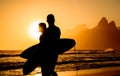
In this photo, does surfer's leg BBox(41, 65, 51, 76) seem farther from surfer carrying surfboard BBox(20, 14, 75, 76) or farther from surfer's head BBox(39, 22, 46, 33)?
surfer's head BBox(39, 22, 46, 33)

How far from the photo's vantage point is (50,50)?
9.74m

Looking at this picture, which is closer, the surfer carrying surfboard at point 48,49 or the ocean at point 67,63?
the surfer carrying surfboard at point 48,49

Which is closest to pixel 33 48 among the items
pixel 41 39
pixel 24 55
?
pixel 24 55

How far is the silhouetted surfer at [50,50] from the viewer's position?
9.63 meters

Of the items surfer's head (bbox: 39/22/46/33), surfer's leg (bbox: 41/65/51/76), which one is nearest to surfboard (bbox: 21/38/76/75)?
surfer's leg (bbox: 41/65/51/76)

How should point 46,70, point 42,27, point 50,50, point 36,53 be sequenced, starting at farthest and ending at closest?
point 36,53, point 42,27, point 50,50, point 46,70

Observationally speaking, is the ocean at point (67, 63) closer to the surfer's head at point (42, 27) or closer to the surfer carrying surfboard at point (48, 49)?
the surfer carrying surfboard at point (48, 49)

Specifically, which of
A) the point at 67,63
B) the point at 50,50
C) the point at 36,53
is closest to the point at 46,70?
the point at 50,50

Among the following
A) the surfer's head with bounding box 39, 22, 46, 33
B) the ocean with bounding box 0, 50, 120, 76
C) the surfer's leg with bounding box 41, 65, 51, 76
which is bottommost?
the ocean with bounding box 0, 50, 120, 76

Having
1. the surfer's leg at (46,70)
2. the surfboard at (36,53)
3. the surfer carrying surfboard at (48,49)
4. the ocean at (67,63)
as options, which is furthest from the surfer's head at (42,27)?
the ocean at (67,63)

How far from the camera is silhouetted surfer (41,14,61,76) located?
9.63 metres

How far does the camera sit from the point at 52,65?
9648 millimetres

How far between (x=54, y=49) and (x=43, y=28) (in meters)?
0.74

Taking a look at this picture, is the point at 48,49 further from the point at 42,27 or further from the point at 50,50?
the point at 42,27
